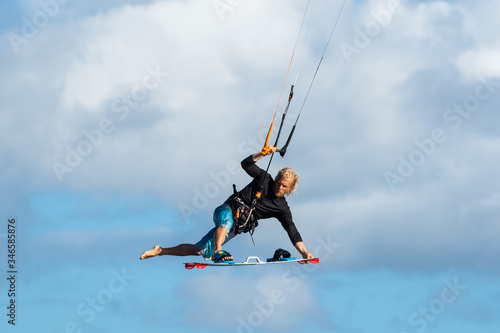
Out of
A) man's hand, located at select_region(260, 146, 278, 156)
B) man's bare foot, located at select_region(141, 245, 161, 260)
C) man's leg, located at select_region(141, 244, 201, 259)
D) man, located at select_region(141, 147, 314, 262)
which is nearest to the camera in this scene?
man's hand, located at select_region(260, 146, 278, 156)

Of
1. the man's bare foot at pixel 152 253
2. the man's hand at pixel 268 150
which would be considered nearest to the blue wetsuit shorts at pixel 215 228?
the man's bare foot at pixel 152 253

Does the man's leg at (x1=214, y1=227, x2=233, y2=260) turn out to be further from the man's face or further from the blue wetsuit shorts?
the man's face

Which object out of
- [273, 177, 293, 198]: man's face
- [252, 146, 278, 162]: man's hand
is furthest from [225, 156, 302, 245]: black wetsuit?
[252, 146, 278, 162]: man's hand

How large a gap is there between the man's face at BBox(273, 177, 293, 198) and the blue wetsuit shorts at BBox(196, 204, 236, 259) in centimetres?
114

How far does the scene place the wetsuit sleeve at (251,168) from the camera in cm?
1894

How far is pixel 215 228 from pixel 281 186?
182cm

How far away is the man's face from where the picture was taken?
19.7 metres

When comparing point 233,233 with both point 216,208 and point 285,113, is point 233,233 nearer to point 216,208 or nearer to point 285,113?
point 216,208

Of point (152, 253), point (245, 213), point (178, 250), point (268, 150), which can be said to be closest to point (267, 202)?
point (245, 213)

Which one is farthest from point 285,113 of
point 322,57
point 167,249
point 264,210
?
point 167,249

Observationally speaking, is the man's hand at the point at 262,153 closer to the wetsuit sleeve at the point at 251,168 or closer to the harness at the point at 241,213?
the wetsuit sleeve at the point at 251,168

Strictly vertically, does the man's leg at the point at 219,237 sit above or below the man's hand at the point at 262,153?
below

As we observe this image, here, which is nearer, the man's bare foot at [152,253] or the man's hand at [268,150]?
the man's hand at [268,150]

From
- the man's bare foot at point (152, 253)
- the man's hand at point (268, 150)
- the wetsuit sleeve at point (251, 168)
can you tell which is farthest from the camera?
the man's bare foot at point (152, 253)
